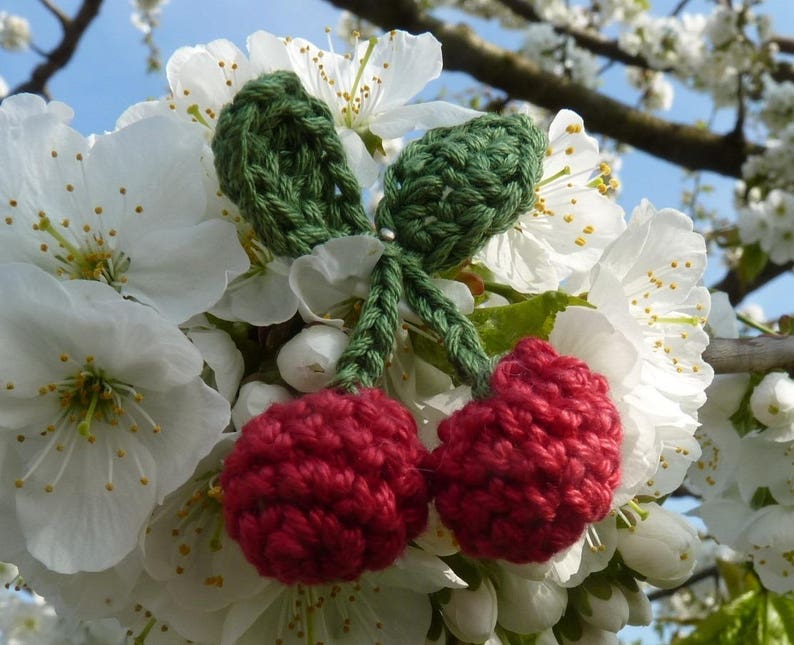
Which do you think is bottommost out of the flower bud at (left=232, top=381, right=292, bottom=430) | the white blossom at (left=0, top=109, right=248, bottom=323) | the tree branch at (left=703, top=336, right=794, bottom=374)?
the tree branch at (left=703, top=336, right=794, bottom=374)

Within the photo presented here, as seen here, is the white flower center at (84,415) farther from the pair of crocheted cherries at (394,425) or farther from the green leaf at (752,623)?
the green leaf at (752,623)

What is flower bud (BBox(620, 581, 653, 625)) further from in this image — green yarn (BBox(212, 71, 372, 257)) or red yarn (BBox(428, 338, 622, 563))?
green yarn (BBox(212, 71, 372, 257))

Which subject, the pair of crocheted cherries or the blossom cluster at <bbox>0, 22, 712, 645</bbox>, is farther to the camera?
the blossom cluster at <bbox>0, 22, 712, 645</bbox>

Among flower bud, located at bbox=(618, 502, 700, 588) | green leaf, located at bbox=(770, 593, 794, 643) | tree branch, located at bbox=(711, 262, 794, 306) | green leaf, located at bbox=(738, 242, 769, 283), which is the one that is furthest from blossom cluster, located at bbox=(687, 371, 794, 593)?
tree branch, located at bbox=(711, 262, 794, 306)

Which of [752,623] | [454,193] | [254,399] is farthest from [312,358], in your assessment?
[752,623]

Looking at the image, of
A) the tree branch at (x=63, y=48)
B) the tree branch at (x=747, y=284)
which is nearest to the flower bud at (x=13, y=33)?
the tree branch at (x=63, y=48)

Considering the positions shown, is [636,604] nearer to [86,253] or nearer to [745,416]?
[745,416]

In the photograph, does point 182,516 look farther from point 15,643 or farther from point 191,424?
point 15,643
